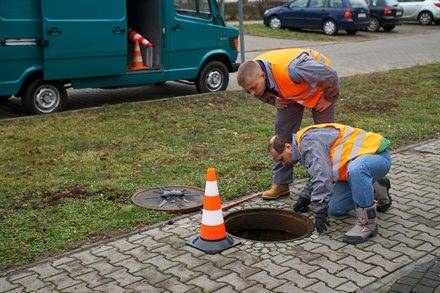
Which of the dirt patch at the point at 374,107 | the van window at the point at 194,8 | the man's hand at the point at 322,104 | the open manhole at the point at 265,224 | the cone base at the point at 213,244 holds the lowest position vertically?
the open manhole at the point at 265,224

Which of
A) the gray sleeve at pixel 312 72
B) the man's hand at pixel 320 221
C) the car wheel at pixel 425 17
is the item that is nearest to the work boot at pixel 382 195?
the man's hand at pixel 320 221

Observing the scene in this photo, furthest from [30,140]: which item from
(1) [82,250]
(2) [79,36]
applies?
(1) [82,250]

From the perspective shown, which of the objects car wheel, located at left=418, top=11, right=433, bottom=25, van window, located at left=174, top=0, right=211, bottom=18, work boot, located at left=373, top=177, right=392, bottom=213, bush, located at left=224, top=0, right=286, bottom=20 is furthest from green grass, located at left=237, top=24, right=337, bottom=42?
work boot, located at left=373, top=177, right=392, bottom=213

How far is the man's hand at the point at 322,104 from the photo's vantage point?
5.31 metres

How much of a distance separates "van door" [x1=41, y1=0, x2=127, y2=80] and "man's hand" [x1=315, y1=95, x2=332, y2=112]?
5526mm

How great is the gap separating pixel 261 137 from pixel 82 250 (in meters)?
4.15

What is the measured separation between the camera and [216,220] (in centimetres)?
477

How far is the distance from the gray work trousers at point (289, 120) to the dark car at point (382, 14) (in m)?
22.8

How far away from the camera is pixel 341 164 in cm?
498

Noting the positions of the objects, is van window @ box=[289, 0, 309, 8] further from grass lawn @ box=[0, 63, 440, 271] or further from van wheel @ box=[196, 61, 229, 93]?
van wheel @ box=[196, 61, 229, 93]

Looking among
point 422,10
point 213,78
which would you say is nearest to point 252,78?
point 213,78

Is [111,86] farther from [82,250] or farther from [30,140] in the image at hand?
[82,250]

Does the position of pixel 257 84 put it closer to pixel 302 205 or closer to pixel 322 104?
pixel 322 104

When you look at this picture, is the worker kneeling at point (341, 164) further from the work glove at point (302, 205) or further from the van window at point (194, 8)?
the van window at point (194, 8)
